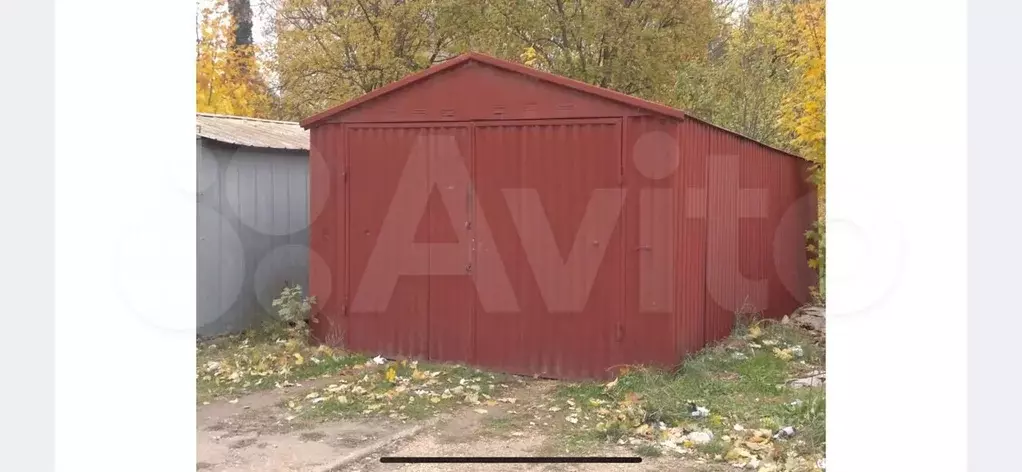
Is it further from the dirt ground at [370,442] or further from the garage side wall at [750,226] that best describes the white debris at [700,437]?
the garage side wall at [750,226]

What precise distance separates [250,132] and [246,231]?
1.51 metres

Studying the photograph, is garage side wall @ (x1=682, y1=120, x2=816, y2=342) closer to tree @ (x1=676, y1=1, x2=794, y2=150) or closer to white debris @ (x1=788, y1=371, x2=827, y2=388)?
white debris @ (x1=788, y1=371, x2=827, y2=388)

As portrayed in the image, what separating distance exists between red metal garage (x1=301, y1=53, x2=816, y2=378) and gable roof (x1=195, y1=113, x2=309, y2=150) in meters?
1.34

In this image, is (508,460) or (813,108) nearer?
(508,460)

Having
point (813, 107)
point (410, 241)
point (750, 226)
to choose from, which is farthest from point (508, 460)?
point (813, 107)

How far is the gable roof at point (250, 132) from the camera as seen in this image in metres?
10.1

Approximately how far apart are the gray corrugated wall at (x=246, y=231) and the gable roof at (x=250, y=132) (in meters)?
0.11

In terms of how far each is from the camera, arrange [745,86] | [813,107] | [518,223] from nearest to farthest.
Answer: [518,223] < [813,107] < [745,86]

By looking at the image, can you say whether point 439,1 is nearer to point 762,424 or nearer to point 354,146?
point 354,146

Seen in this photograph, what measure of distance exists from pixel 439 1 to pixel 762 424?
12.4m

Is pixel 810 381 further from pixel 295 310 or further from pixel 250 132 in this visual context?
pixel 250 132

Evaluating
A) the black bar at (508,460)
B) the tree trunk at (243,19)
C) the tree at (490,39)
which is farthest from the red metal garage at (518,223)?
the tree trunk at (243,19)

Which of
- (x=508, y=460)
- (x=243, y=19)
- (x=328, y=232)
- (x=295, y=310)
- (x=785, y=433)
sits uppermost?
(x=243, y=19)

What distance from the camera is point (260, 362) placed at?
8602mm
